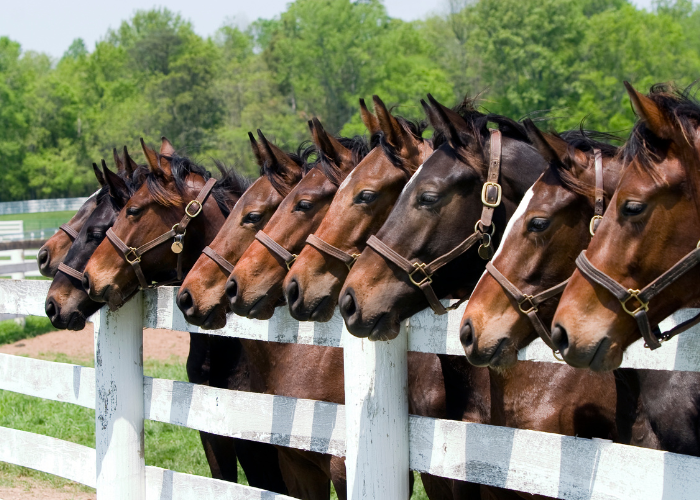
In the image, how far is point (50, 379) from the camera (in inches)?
180

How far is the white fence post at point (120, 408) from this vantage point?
3.96 metres

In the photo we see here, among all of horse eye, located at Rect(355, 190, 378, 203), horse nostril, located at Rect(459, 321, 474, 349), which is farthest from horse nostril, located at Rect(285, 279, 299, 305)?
horse nostril, located at Rect(459, 321, 474, 349)

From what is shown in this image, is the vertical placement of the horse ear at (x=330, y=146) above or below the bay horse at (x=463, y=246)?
above

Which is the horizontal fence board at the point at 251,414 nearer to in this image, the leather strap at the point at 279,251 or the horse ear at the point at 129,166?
the leather strap at the point at 279,251

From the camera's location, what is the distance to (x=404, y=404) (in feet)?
9.62

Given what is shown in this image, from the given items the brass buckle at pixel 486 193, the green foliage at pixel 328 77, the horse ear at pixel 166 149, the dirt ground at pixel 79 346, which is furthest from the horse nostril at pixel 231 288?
the green foliage at pixel 328 77

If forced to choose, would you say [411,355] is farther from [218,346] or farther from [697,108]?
[697,108]

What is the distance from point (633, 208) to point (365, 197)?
1508mm

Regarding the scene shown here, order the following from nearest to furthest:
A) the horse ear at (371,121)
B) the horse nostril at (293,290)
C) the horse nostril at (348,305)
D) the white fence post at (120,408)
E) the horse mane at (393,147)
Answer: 1. the horse nostril at (348,305)
2. the horse nostril at (293,290)
3. the horse mane at (393,147)
4. the white fence post at (120,408)
5. the horse ear at (371,121)

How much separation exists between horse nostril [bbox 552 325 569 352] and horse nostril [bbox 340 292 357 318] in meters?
0.93

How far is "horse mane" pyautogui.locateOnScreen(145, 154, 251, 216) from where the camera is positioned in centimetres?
529

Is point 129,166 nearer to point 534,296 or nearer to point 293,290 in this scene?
point 293,290

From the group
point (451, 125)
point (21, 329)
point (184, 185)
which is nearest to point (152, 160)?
point (184, 185)

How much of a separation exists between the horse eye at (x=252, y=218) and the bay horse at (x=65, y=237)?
6.07 ft
